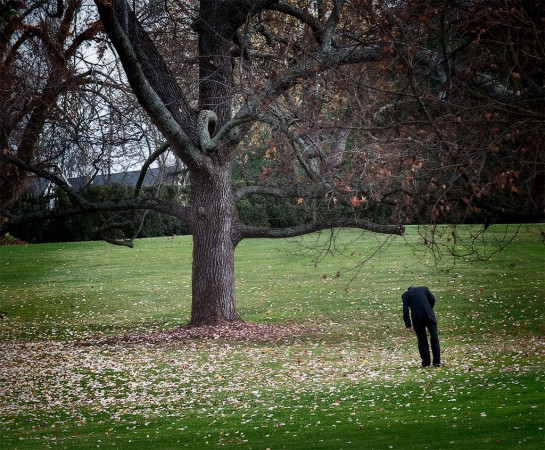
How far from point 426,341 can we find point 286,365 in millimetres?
2700

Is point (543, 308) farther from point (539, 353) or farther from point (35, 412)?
point (35, 412)

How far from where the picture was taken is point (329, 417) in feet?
32.1

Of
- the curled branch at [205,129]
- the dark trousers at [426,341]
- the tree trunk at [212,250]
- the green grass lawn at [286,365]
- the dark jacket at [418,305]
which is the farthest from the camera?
the tree trunk at [212,250]

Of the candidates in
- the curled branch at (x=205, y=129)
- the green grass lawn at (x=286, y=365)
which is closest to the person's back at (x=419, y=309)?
the green grass lawn at (x=286, y=365)

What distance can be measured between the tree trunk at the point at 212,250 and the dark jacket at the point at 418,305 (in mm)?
6871

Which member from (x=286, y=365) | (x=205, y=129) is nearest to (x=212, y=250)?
(x=205, y=129)

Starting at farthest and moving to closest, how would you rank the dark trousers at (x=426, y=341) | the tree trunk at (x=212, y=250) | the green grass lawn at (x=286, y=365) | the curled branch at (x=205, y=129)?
the tree trunk at (x=212, y=250) → the curled branch at (x=205, y=129) → the dark trousers at (x=426, y=341) → the green grass lawn at (x=286, y=365)

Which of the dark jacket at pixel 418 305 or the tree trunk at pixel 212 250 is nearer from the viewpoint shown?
the dark jacket at pixel 418 305

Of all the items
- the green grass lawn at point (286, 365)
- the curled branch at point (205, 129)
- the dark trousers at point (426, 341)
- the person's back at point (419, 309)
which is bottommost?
the green grass lawn at point (286, 365)

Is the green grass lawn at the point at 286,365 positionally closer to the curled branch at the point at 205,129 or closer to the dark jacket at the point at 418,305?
the dark jacket at the point at 418,305

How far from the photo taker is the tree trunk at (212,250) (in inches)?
707

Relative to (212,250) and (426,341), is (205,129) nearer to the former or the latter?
(212,250)

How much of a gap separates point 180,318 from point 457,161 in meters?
14.1

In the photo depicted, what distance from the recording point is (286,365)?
1385cm
